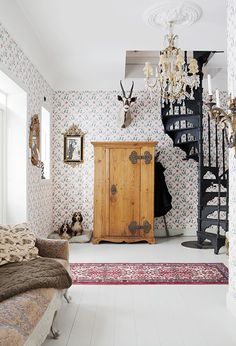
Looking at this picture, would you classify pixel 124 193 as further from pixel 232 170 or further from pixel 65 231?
pixel 232 170

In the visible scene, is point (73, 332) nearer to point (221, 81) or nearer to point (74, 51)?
point (74, 51)

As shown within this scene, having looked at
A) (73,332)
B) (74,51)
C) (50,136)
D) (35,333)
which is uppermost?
(74,51)

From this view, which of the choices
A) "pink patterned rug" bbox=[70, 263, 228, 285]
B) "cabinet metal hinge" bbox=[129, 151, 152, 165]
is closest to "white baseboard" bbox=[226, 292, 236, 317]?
"pink patterned rug" bbox=[70, 263, 228, 285]

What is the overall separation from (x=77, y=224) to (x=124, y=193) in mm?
1155

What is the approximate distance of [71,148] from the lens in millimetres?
6625

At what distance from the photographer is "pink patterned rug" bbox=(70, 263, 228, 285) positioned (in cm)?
384

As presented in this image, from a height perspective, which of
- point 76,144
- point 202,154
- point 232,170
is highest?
point 76,144

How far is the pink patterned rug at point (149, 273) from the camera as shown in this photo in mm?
3838

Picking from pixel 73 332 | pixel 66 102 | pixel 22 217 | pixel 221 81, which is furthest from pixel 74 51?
pixel 73 332

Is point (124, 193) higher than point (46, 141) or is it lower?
lower

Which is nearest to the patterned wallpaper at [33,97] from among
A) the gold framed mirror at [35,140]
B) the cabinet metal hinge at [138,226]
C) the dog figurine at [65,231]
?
the gold framed mirror at [35,140]

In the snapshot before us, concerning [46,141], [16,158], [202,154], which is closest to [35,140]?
[16,158]

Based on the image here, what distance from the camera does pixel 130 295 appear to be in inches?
135

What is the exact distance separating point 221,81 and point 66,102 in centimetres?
306
